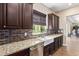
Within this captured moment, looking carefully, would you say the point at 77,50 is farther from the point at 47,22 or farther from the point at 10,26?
the point at 10,26

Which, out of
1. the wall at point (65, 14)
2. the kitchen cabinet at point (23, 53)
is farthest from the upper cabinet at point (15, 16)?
the wall at point (65, 14)

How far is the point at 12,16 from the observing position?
6.52 ft

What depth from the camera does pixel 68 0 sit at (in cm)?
158

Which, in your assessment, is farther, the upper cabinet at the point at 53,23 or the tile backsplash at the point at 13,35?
the upper cabinet at the point at 53,23

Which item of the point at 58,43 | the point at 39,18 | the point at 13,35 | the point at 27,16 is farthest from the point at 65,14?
the point at 13,35

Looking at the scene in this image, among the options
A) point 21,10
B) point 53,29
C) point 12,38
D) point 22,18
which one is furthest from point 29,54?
point 53,29

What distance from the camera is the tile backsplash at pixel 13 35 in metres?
2.09

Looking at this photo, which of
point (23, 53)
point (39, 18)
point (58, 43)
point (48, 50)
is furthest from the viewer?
point (58, 43)

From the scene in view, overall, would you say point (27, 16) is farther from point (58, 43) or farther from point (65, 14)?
point (58, 43)

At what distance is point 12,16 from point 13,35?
1.77 ft

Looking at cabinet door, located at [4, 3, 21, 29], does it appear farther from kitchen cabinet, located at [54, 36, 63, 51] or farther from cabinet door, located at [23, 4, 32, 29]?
kitchen cabinet, located at [54, 36, 63, 51]

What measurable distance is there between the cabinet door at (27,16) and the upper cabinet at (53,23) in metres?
0.49

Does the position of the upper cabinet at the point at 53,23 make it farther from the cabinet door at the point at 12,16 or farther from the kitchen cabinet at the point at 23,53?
the kitchen cabinet at the point at 23,53

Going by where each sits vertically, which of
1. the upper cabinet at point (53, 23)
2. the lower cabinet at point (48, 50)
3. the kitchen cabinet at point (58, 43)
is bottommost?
the lower cabinet at point (48, 50)
